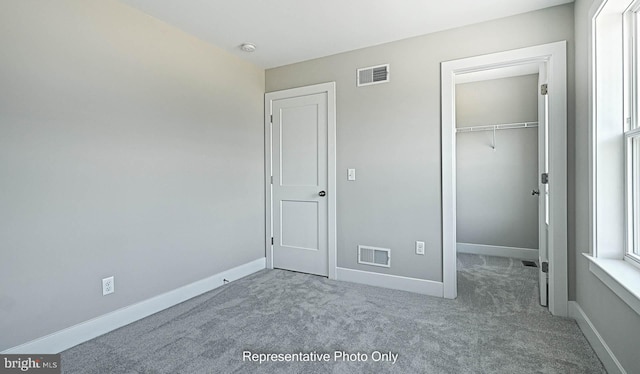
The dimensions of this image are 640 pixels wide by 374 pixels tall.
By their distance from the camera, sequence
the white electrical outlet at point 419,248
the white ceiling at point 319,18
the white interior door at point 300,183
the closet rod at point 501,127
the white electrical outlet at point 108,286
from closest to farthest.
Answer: the white electrical outlet at point 108,286 < the white ceiling at point 319,18 < the white electrical outlet at point 419,248 < the white interior door at point 300,183 < the closet rod at point 501,127

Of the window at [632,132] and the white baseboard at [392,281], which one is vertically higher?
the window at [632,132]

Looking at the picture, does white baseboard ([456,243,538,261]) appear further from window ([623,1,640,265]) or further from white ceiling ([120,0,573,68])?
white ceiling ([120,0,573,68])

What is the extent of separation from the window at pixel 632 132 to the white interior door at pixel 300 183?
230 centimetres

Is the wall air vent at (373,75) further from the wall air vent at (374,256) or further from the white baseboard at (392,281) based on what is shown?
the white baseboard at (392,281)

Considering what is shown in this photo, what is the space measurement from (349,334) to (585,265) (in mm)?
1678

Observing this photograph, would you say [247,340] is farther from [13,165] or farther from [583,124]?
[583,124]

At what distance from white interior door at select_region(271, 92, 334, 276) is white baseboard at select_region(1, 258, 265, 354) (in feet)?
2.48

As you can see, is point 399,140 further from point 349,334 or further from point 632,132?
point 349,334

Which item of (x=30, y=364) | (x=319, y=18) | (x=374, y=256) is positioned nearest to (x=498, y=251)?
(x=374, y=256)

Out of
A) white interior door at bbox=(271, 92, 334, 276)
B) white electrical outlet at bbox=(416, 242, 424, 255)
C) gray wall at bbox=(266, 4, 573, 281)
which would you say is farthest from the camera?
white interior door at bbox=(271, 92, 334, 276)

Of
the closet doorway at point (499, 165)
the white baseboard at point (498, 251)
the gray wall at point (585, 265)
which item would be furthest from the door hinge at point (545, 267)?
the white baseboard at point (498, 251)

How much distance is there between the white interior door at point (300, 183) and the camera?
3379 millimetres

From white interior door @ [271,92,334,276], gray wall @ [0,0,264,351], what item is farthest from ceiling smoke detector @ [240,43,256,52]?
white interior door @ [271,92,334,276]

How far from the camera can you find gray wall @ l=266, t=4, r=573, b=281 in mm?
2736
